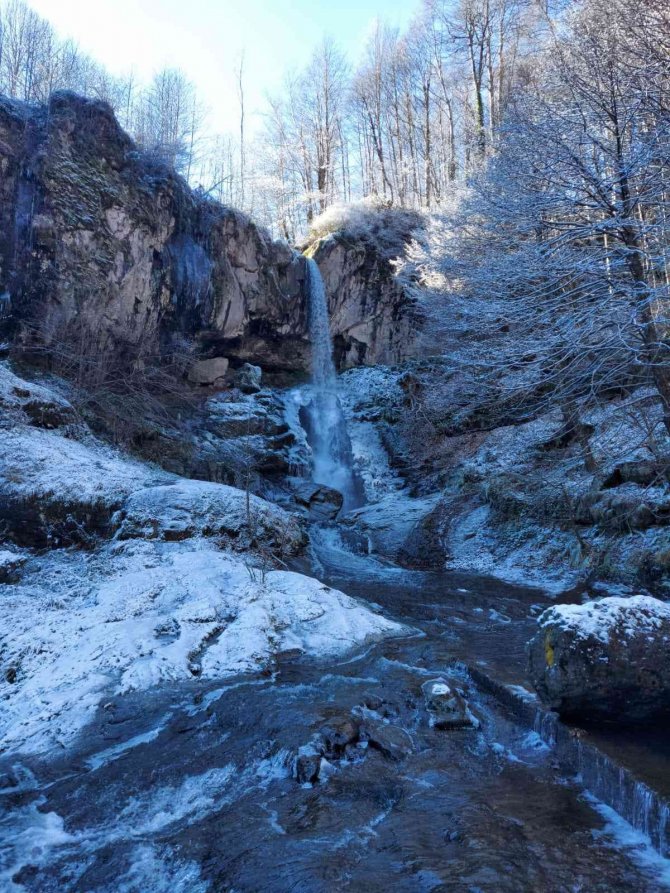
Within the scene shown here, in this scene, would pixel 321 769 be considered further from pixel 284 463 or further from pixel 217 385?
pixel 217 385

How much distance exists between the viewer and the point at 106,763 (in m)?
3.96

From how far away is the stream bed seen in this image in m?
2.80

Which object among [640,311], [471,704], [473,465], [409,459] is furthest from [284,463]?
[471,704]

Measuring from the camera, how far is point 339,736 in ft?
13.3

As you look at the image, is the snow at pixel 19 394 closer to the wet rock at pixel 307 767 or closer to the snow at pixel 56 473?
the snow at pixel 56 473

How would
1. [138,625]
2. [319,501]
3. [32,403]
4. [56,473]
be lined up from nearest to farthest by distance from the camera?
[138,625]
[56,473]
[32,403]
[319,501]

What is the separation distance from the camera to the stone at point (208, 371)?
19.7 meters

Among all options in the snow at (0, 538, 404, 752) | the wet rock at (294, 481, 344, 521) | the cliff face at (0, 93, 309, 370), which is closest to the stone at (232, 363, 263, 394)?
the cliff face at (0, 93, 309, 370)

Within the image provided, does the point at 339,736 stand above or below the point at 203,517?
below

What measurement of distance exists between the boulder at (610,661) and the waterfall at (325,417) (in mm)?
13534

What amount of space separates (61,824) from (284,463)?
13.9 metres

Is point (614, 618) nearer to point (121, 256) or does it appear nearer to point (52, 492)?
point (52, 492)

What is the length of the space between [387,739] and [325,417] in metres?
17.6

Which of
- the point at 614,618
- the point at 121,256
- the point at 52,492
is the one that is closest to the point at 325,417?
the point at 121,256
